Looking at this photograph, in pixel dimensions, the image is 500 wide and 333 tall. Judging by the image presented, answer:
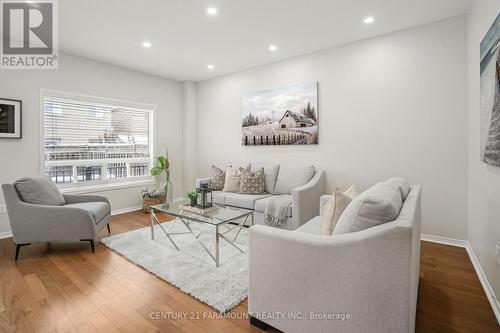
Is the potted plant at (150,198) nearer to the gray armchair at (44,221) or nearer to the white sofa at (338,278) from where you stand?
the gray armchair at (44,221)

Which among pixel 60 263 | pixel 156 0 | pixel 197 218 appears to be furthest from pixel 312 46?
pixel 60 263

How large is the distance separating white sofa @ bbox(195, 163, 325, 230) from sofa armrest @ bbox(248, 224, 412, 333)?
1.71 meters

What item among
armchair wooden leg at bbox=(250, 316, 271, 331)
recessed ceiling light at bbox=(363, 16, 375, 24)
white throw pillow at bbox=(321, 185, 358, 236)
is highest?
recessed ceiling light at bbox=(363, 16, 375, 24)

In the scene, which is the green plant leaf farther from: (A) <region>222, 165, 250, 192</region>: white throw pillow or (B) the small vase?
(A) <region>222, 165, 250, 192</region>: white throw pillow

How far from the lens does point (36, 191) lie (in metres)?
2.87

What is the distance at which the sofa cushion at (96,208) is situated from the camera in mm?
2969

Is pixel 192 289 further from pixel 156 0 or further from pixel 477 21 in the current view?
pixel 477 21

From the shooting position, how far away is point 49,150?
3941mm

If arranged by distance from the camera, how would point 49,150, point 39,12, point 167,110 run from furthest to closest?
1. point 167,110
2. point 49,150
3. point 39,12

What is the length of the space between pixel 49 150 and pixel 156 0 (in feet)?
9.43

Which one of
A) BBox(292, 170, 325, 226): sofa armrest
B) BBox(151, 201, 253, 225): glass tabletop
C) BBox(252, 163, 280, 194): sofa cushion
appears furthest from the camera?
BBox(252, 163, 280, 194): sofa cushion

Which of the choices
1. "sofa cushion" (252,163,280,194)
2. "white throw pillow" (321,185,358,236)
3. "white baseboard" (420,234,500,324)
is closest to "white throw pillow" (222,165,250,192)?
"sofa cushion" (252,163,280,194)

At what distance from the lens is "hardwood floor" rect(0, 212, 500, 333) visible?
1696 millimetres

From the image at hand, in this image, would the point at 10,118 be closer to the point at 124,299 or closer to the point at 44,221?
the point at 44,221
